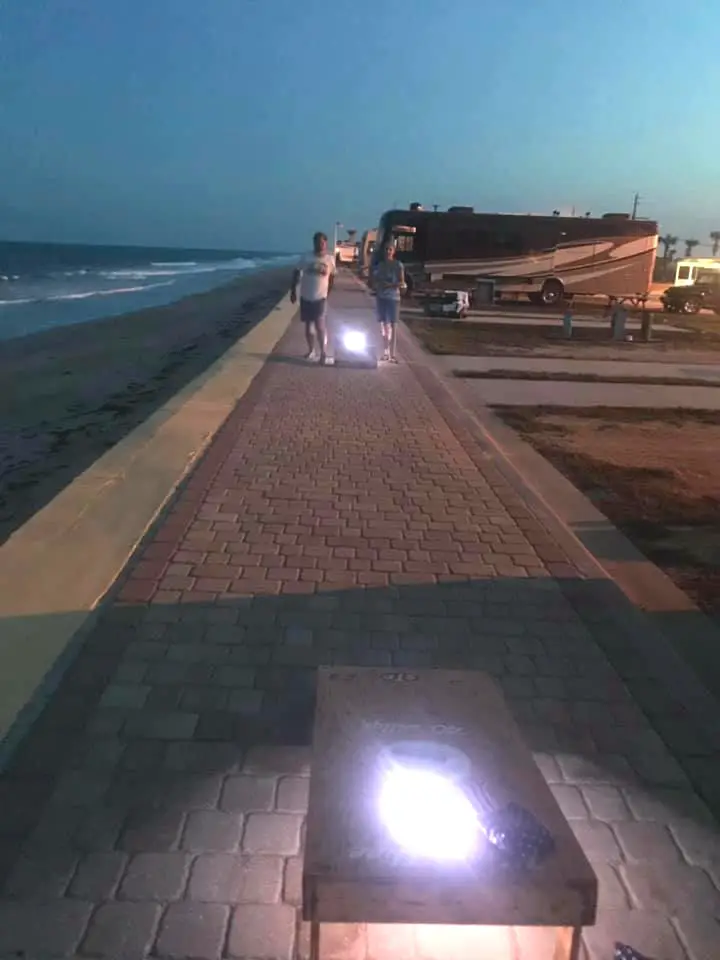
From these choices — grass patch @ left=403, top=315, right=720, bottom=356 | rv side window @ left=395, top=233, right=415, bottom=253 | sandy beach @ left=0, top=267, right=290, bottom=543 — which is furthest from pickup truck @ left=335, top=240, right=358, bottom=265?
grass patch @ left=403, top=315, right=720, bottom=356

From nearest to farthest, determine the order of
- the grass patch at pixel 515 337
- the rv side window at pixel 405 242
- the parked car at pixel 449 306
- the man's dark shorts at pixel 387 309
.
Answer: the man's dark shorts at pixel 387 309
the grass patch at pixel 515 337
the parked car at pixel 449 306
the rv side window at pixel 405 242

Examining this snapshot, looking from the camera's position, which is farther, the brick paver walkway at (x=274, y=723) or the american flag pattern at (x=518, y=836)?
the brick paver walkway at (x=274, y=723)

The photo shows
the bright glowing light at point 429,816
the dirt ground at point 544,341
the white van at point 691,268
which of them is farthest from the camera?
the white van at point 691,268

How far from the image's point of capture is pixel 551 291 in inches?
1308

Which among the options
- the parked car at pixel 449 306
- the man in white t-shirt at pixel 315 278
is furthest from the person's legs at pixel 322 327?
the parked car at pixel 449 306

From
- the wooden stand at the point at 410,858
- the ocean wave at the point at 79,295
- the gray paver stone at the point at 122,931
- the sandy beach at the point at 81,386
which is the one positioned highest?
the wooden stand at the point at 410,858

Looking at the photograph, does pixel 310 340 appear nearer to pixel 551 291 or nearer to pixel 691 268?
pixel 551 291

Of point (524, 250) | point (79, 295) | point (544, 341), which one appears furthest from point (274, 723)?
point (79, 295)

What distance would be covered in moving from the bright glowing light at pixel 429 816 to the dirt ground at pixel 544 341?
46.6 ft

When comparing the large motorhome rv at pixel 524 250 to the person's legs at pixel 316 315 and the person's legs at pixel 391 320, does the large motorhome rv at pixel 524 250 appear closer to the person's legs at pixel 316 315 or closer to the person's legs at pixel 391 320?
the person's legs at pixel 391 320

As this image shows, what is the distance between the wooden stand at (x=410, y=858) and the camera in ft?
6.15

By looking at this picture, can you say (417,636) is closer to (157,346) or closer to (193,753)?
(193,753)

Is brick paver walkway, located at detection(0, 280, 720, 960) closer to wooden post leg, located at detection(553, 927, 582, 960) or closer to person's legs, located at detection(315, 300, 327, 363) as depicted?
wooden post leg, located at detection(553, 927, 582, 960)

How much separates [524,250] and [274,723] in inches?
1252
